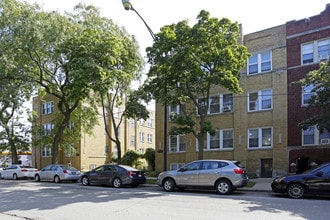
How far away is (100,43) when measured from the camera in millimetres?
23656

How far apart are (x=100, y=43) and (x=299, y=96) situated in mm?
13764

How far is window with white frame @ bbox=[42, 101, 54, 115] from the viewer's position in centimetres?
4412

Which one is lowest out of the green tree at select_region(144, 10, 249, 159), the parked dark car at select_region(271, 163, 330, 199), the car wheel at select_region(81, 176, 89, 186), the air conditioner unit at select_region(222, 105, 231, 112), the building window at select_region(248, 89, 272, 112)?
the car wheel at select_region(81, 176, 89, 186)

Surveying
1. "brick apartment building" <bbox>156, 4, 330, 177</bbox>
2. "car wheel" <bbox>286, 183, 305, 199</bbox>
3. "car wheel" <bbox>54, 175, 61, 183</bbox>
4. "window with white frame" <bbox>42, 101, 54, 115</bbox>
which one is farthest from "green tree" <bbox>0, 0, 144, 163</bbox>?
"window with white frame" <bbox>42, 101, 54, 115</bbox>

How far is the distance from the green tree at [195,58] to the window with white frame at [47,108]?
88.7ft

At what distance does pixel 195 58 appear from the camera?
63.0 feet

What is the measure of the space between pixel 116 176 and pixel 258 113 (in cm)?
1149

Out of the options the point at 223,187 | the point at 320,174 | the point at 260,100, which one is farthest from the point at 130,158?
the point at 320,174

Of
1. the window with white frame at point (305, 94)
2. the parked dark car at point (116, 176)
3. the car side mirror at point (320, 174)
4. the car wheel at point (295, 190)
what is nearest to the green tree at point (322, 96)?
the car side mirror at point (320, 174)

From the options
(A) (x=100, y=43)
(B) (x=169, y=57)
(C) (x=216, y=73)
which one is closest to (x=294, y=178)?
(C) (x=216, y=73)

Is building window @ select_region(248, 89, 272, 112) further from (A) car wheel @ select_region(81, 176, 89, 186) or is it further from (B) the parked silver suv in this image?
(A) car wheel @ select_region(81, 176, 89, 186)

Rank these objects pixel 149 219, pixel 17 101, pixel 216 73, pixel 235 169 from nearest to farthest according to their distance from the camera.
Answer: pixel 149 219 → pixel 235 169 → pixel 216 73 → pixel 17 101

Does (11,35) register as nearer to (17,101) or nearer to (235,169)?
(17,101)

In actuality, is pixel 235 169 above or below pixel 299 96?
below
